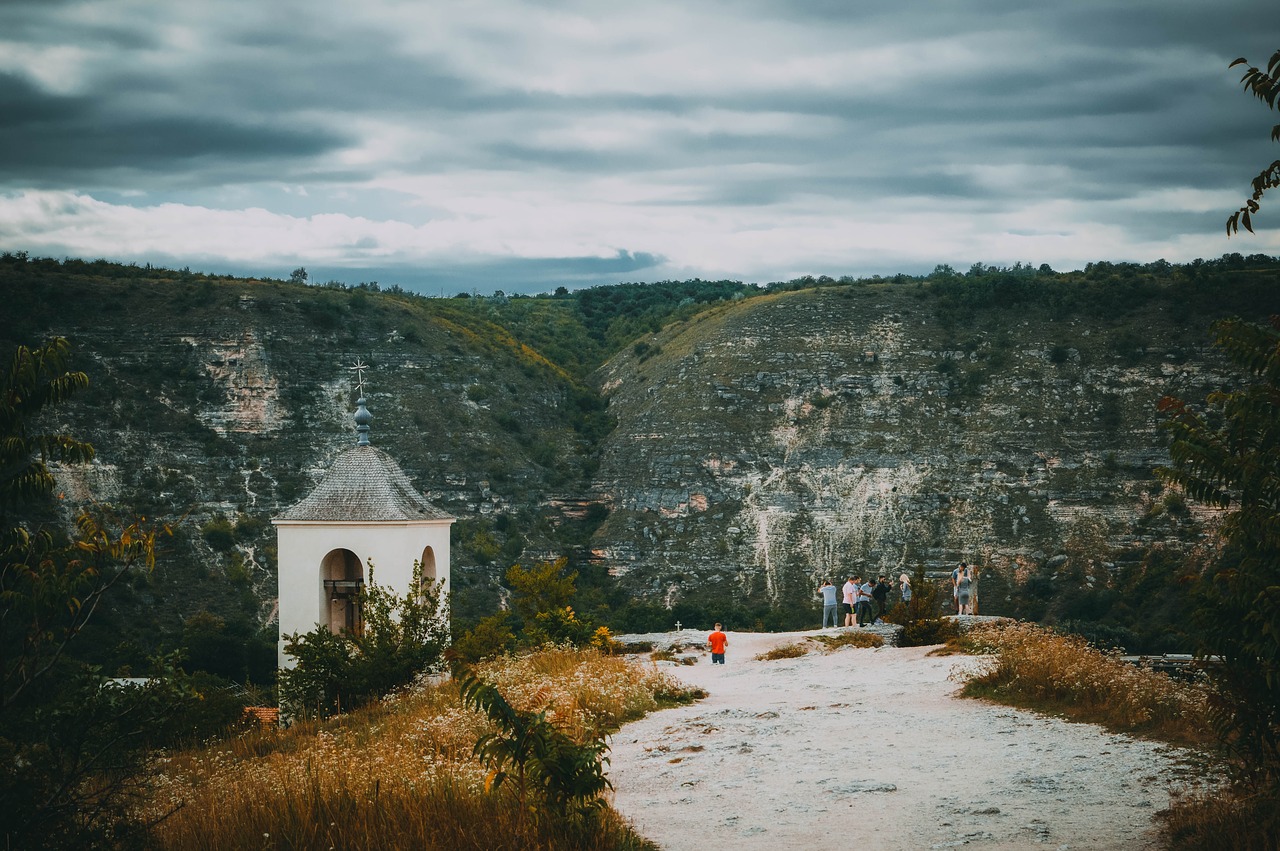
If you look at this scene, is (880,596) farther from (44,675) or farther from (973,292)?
(973,292)

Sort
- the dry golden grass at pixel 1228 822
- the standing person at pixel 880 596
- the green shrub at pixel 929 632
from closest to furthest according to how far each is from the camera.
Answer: the dry golden grass at pixel 1228 822 < the green shrub at pixel 929 632 < the standing person at pixel 880 596

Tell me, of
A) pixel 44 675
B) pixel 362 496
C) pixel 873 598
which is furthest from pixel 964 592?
pixel 44 675

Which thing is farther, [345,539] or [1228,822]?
[345,539]

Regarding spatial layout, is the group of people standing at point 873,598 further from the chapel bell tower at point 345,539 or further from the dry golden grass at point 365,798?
the dry golden grass at point 365,798

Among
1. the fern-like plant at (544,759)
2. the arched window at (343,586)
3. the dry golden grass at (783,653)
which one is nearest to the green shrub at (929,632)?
the dry golden grass at (783,653)

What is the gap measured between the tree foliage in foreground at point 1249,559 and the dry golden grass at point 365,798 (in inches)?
157

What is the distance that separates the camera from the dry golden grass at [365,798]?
23.9 ft

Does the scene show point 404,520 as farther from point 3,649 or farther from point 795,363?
point 795,363

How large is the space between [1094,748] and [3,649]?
30.0 feet

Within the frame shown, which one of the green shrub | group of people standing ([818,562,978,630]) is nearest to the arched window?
the green shrub

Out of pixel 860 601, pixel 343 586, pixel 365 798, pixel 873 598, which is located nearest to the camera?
pixel 365 798

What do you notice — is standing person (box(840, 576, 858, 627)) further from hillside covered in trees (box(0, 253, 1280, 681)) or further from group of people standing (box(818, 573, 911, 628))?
hillside covered in trees (box(0, 253, 1280, 681))

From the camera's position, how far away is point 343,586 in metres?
19.2

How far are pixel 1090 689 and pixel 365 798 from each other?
8.80m
